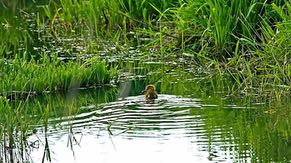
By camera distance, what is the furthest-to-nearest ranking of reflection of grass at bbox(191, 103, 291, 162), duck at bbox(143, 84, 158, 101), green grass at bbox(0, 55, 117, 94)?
green grass at bbox(0, 55, 117, 94) < duck at bbox(143, 84, 158, 101) < reflection of grass at bbox(191, 103, 291, 162)

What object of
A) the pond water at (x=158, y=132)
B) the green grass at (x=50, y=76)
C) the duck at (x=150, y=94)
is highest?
the green grass at (x=50, y=76)

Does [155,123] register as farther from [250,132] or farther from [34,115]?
[34,115]

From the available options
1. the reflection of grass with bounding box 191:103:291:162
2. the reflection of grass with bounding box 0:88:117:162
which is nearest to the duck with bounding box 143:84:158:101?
the reflection of grass with bounding box 0:88:117:162

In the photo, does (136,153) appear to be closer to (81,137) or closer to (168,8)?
(81,137)

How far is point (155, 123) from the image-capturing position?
6773 millimetres

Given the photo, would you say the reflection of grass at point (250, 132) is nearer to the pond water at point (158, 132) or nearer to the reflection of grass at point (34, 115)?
the pond water at point (158, 132)

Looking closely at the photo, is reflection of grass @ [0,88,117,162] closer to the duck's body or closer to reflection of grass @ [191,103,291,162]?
the duck's body

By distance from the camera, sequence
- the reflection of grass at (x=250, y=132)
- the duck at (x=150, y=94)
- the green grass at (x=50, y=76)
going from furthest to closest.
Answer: the green grass at (x=50, y=76)
the duck at (x=150, y=94)
the reflection of grass at (x=250, y=132)

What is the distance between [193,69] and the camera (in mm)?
8992

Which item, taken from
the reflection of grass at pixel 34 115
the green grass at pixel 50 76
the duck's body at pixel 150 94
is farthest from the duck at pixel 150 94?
the green grass at pixel 50 76

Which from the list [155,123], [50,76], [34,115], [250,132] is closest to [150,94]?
[155,123]

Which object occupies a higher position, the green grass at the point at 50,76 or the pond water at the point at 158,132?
the green grass at the point at 50,76

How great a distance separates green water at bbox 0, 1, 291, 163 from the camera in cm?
602

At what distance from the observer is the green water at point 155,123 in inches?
237
